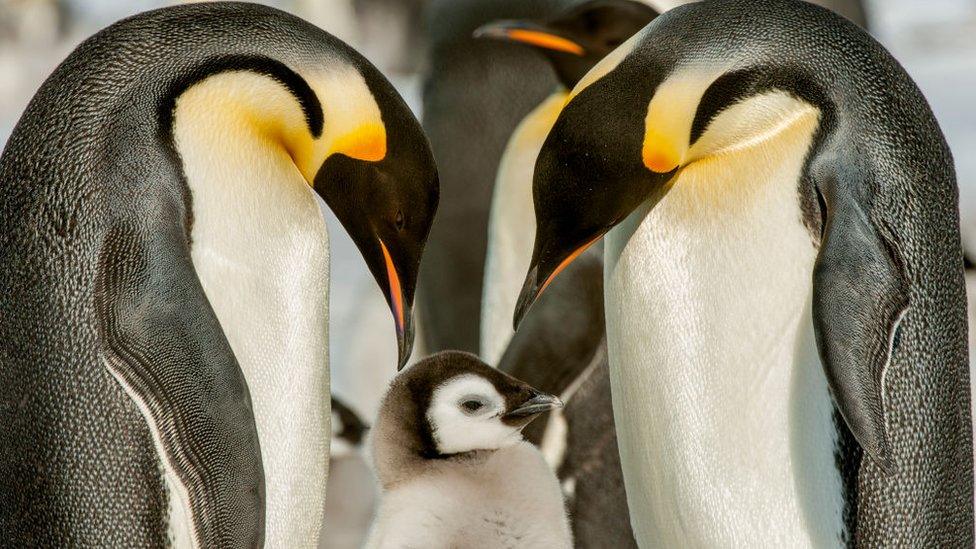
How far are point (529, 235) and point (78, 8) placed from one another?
36.0ft

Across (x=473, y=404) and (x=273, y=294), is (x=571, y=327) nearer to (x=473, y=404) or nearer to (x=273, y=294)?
(x=473, y=404)

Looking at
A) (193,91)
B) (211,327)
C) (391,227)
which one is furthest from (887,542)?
(193,91)

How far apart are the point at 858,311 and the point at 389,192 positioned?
692mm

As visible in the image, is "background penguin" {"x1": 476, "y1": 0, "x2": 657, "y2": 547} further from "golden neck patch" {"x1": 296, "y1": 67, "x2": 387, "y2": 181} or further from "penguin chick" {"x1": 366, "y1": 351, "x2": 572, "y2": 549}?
"golden neck patch" {"x1": 296, "y1": 67, "x2": 387, "y2": 181}

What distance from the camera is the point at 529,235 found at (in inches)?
146

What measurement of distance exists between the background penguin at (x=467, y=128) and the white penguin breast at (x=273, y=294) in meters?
2.40

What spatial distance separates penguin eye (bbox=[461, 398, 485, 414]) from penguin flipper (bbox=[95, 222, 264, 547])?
1.42 ft

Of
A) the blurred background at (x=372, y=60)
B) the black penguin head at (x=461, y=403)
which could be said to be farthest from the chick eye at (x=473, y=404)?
the blurred background at (x=372, y=60)

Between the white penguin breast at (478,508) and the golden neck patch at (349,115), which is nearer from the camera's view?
the golden neck patch at (349,115)

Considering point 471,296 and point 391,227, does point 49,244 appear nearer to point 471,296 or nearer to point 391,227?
point 391,227

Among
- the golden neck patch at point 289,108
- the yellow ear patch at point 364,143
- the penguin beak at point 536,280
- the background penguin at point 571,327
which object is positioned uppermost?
the golden neck patch at point 289,108

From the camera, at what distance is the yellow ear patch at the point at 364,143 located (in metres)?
2.24

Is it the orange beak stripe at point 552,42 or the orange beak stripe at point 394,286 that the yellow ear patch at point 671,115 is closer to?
the orange beak stripe at point 394,286

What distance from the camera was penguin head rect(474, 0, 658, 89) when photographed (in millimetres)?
3648
